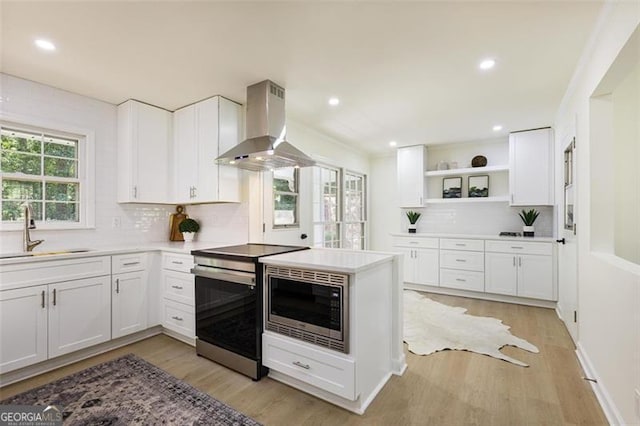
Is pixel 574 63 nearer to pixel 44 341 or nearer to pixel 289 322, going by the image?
pixel 289 322

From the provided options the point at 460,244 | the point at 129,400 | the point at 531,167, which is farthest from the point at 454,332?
the point at 129,400

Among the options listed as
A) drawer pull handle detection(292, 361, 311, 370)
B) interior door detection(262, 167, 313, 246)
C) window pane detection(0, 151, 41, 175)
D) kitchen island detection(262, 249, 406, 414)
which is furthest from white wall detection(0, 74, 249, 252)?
drawer pull handle detection(292, 361, 311, 370)

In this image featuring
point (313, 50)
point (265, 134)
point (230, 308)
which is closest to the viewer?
point (313, 50)

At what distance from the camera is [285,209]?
3.75 metres

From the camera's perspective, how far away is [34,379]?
7.48 ft

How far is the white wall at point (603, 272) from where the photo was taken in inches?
60.4

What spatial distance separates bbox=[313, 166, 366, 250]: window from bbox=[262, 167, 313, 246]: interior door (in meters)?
0.32

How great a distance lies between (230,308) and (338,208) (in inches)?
115

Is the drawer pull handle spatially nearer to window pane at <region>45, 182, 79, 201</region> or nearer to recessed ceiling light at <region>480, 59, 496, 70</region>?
recessed ceiling light at <region>480, 59, 496, 70</region>

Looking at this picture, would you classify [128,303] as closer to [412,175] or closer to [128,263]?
[128,263]

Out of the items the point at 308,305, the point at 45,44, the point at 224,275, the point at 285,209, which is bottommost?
the point at 308,305

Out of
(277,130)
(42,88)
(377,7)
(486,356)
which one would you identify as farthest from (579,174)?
(42,88)

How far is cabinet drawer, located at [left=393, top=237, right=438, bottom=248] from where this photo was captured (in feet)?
15.5

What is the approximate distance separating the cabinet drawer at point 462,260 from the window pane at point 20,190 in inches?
199
